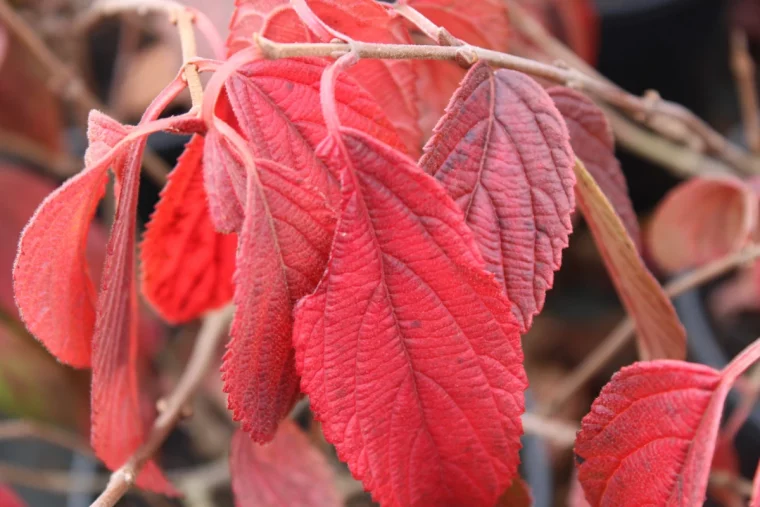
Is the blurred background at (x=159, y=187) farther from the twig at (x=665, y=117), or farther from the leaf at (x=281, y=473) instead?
the leaf at (x=281, y=473)

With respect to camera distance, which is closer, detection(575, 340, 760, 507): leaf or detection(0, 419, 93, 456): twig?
detection(575, 340, 760, 507): leaf

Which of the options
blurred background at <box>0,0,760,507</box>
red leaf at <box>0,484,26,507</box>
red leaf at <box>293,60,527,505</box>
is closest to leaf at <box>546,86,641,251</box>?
red leaf at <box>293,60,527,505</box>

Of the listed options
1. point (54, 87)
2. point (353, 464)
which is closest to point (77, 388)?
point (54, 87)

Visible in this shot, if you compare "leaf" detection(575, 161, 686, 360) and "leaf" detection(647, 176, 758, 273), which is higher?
"leaf" detection(575, 161, 686, 360)

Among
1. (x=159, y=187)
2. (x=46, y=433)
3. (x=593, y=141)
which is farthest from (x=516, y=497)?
(x=159, y=187)

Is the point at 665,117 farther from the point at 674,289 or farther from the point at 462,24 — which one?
the point at 462,24

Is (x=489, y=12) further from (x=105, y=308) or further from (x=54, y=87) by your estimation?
(x=54, y=87)

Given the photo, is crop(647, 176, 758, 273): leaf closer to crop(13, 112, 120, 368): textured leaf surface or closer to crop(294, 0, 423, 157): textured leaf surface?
crop(294, 0, 423, 157): textured leaf surface
